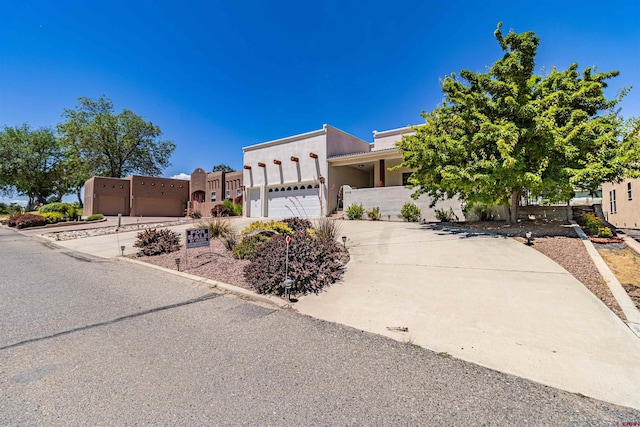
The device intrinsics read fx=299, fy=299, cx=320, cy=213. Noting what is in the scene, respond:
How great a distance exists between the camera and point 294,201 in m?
22.8

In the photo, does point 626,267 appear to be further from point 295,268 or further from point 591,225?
point 295,268

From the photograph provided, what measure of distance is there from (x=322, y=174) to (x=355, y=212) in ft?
13.9

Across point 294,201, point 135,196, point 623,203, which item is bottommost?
point 623,203

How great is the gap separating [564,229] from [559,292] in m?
6.31

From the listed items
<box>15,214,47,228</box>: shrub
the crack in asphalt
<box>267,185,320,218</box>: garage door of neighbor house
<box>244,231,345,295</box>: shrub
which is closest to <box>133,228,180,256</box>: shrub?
<box>244,231,345,295</box>: shrub

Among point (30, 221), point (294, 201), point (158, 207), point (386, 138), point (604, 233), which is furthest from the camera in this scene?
point (158, 207)

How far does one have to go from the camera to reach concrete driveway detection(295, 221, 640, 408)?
9.99 feet

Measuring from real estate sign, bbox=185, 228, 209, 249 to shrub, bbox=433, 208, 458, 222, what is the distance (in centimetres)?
1123

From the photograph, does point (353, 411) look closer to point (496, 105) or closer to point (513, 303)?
point (513, 303)

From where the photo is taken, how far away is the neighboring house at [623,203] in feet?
56.2

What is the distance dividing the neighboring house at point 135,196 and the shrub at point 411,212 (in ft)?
105

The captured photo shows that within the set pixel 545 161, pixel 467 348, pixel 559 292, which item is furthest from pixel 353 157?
pixel 467 348

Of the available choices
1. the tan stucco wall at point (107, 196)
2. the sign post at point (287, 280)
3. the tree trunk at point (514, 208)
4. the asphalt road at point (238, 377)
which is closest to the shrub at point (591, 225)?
the tree trunk at point (514, 208)

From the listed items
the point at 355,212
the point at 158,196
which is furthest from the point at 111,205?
the point at 355,212
